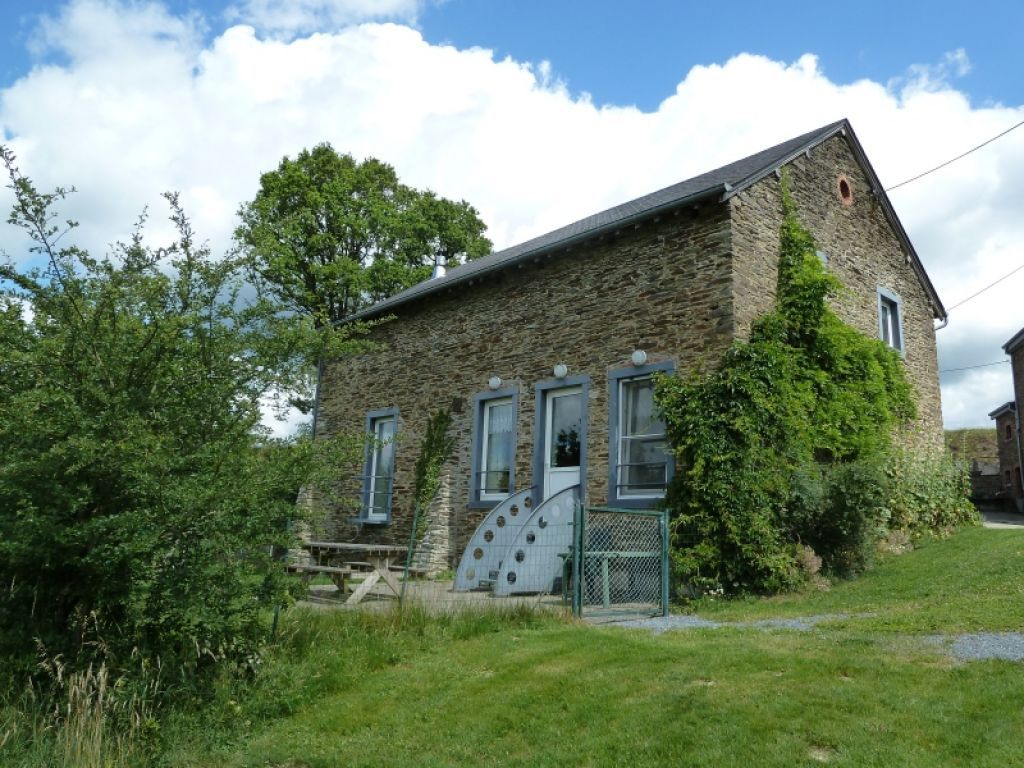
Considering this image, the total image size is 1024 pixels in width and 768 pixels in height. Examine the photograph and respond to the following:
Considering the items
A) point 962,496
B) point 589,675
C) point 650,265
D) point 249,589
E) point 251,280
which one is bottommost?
point 589,675

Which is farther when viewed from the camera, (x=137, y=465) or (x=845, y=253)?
(x=845, y=253)

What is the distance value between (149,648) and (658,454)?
7200 mm

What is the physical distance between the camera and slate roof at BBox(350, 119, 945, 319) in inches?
452

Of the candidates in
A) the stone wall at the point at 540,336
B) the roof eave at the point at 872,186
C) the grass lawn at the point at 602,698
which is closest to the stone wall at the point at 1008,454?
the roof eave at the point at 872,186

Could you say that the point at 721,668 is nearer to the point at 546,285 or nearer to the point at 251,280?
the point at 251,280

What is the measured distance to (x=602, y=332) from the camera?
12.3m

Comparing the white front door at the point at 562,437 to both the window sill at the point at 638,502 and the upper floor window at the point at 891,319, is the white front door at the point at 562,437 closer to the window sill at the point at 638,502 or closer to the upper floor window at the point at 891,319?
the window sill at the point at 638,502

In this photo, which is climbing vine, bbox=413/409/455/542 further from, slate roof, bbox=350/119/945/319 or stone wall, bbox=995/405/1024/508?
stone wall, bbox=995/405/1024/508

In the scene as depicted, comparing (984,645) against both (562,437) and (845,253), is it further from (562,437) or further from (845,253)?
(845,253)

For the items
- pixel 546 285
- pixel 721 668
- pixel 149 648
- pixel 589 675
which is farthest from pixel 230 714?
pixel 546 285

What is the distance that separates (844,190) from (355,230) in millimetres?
19037

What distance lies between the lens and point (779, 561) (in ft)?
31.4

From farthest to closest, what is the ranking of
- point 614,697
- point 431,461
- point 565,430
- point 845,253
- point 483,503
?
point 431,461
point 845,253
point 483,503
point 565,430
point 614,697

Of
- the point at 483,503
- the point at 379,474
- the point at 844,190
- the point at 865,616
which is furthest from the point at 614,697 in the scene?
the point at 844,190
